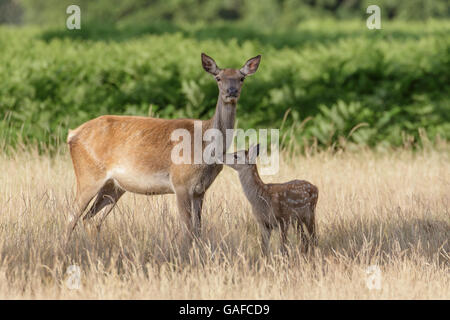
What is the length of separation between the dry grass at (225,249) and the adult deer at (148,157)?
211 mm

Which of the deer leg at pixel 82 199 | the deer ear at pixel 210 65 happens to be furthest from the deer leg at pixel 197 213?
the deer ear at pixel 210 65

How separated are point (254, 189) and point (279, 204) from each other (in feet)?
0.78

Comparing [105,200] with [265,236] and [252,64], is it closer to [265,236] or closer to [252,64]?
[265,236]

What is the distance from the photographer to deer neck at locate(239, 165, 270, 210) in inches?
233

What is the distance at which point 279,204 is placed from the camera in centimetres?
592

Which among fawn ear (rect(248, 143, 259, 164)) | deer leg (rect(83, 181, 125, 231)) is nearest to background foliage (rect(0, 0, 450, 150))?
deer leg (rect(83, 181, 125, 231))

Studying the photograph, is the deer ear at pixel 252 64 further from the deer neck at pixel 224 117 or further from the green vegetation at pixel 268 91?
the green vegetation at pixel 268 91

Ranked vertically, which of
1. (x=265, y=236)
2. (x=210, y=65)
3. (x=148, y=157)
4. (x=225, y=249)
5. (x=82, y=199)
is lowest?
(x=225, y=249)

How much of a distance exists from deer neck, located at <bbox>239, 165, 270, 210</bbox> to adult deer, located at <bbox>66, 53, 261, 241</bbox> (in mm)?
289

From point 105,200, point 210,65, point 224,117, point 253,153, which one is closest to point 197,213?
point 253,153

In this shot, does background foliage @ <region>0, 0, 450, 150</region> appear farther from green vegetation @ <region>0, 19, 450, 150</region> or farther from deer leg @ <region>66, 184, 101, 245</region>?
deer leg @ <region>66, 184, 101, 245</region>

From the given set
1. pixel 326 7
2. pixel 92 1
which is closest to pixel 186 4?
pixel 92 1

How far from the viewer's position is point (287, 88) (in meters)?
10.3
